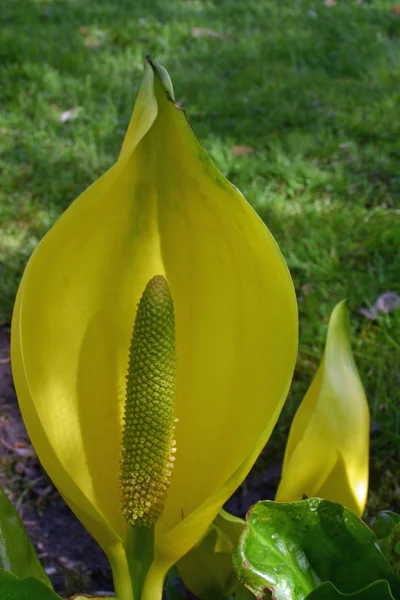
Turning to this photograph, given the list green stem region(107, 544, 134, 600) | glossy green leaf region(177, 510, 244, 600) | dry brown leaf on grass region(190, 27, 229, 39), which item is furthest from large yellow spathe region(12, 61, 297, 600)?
dry brown leaf on grass region(190, 27, 229, 39)

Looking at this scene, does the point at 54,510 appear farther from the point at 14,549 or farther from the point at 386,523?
the point at 386,523

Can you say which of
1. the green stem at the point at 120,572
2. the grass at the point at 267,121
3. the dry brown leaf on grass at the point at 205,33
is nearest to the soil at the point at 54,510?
the grass at the point at 267,121

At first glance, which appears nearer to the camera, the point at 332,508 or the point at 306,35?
the point at 332,508

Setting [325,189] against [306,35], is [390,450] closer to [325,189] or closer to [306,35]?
[325,189]

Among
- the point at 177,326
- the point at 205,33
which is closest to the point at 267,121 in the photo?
the point at 205,33

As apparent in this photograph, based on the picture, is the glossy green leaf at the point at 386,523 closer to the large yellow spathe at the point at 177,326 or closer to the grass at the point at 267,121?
the large yellow spathe at the point at 177,326

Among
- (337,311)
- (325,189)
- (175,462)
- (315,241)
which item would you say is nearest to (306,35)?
(325,189)
